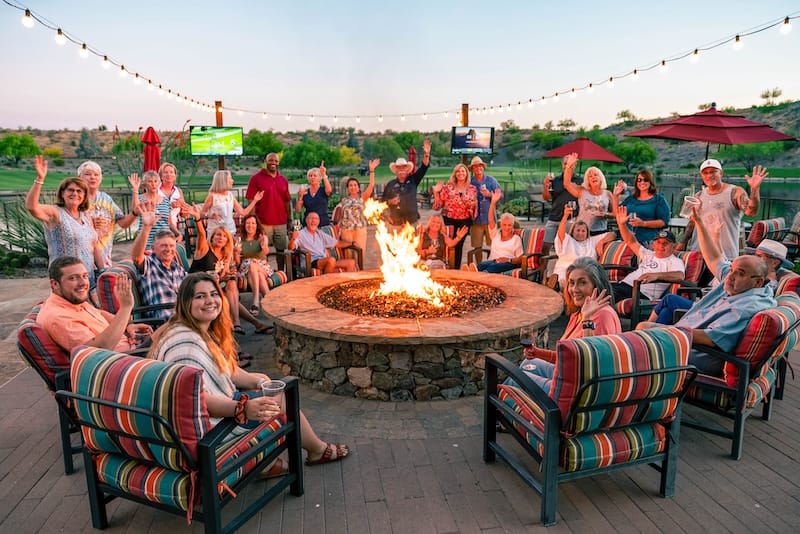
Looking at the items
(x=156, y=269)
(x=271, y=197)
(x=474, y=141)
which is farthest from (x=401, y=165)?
(x=474, y=141)

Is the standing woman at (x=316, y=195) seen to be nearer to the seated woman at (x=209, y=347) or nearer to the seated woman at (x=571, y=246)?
the seated woman at (x=571, y=246)

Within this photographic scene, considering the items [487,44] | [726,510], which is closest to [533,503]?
[726,510]

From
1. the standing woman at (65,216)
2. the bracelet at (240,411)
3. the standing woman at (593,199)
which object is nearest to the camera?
the bracelet at (240,411)

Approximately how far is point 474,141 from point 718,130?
12.2m

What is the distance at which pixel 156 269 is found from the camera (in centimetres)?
427

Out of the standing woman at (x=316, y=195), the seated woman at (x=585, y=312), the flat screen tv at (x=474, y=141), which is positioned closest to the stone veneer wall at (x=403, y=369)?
the seated woman at (x=585, y=312)

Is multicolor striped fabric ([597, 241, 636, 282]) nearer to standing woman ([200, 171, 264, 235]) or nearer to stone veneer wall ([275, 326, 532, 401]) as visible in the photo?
stone veneer wall ([275, 326, 532, 401])

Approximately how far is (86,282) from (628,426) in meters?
2.95

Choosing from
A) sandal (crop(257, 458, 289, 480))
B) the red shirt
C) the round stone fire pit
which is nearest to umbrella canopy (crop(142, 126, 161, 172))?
the red shirt

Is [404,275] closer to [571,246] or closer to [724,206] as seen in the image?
[571,246]

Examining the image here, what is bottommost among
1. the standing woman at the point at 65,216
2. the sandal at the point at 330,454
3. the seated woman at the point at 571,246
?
the sandal at the point at 330,454

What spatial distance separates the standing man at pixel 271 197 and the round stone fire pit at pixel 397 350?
3478 millimetres

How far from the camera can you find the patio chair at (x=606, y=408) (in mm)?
2162

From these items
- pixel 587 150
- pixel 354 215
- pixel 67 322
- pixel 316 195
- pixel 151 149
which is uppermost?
pixel 587 150
